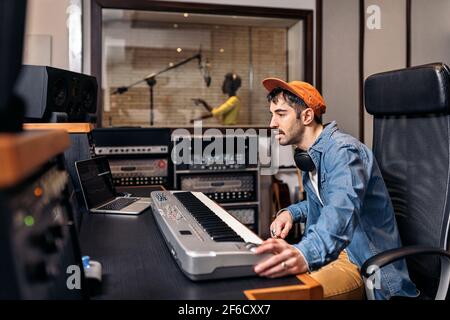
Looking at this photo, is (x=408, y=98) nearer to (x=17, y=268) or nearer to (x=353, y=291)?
(x=353, y=291)

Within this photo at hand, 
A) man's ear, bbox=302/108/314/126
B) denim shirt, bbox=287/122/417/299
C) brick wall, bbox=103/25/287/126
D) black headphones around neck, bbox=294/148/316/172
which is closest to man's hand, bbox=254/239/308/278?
denim shirt, bbox=287/122/417/299

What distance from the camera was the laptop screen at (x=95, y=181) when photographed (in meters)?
1.66

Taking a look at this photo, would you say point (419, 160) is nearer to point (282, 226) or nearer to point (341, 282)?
point (341, 282)

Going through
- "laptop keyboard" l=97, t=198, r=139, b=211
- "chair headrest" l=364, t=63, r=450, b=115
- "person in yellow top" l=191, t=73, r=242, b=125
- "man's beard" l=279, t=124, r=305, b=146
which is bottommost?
"laptop keyboard" l=97, t=198, r=139, b=211

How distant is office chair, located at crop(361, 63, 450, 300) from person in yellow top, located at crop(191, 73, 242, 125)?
376cm

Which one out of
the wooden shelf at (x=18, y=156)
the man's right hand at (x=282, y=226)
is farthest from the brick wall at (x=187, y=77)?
the wooden shelf at (x=18, y=156)

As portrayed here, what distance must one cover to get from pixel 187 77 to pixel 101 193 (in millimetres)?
4975

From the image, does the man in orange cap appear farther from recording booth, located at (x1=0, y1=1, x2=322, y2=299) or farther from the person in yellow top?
the person in yellow top

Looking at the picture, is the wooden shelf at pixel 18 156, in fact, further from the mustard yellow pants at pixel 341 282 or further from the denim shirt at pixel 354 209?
the mustard yellow pants at pixel 341 282

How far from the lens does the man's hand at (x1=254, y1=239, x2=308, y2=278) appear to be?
0.93 metres

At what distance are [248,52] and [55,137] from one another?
6185 millimetres

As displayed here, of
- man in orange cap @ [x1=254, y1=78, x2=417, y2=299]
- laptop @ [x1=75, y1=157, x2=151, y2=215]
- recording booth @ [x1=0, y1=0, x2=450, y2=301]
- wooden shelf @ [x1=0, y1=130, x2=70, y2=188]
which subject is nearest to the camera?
wooden shelf @ [x1=0, y1=130, x2=70, y2=188]

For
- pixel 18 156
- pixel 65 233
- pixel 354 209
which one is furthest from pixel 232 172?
pixel 18 156

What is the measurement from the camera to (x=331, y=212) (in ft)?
4.19
